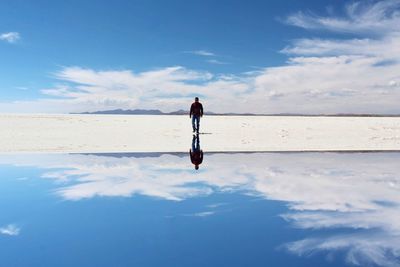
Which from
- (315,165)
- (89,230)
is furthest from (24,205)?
(315,165)

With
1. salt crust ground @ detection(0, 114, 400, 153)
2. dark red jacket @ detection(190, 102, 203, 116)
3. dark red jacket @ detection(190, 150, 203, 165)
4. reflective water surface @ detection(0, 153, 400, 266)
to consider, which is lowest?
salt crust ground @ detection(0, 114, 400, 153)

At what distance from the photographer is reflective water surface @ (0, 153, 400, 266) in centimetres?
385

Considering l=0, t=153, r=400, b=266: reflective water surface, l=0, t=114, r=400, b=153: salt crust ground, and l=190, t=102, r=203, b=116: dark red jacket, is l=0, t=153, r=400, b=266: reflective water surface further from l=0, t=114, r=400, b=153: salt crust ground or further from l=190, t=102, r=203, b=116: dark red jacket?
l=190, t=102, r=203, b=116: dark red jacket

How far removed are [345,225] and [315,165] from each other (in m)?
5.42

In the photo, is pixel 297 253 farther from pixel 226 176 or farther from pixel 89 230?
pixel 226 176

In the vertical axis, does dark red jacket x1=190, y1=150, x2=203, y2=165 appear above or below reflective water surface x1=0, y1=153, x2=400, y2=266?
below

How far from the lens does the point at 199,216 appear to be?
5191mm

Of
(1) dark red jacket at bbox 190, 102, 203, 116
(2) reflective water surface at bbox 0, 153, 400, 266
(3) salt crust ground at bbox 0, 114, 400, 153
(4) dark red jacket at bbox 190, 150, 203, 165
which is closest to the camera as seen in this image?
(2) reflective water surface at bbox 0, 153, 400, 266

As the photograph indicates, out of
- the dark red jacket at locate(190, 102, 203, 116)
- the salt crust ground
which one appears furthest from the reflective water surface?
the dark red jacket at locate(190, 102, 203, 116)

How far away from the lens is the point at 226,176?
8.37 meters

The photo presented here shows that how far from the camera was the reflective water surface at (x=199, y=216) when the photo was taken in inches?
152

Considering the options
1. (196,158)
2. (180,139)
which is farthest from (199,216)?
(180,139)

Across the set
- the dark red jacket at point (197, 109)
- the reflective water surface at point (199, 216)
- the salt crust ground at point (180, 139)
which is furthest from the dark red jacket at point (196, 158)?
the dark red jacket at point (197, 109)

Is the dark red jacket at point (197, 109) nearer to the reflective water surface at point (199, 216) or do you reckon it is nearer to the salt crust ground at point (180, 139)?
the salt crust ground at point (180, 139)
